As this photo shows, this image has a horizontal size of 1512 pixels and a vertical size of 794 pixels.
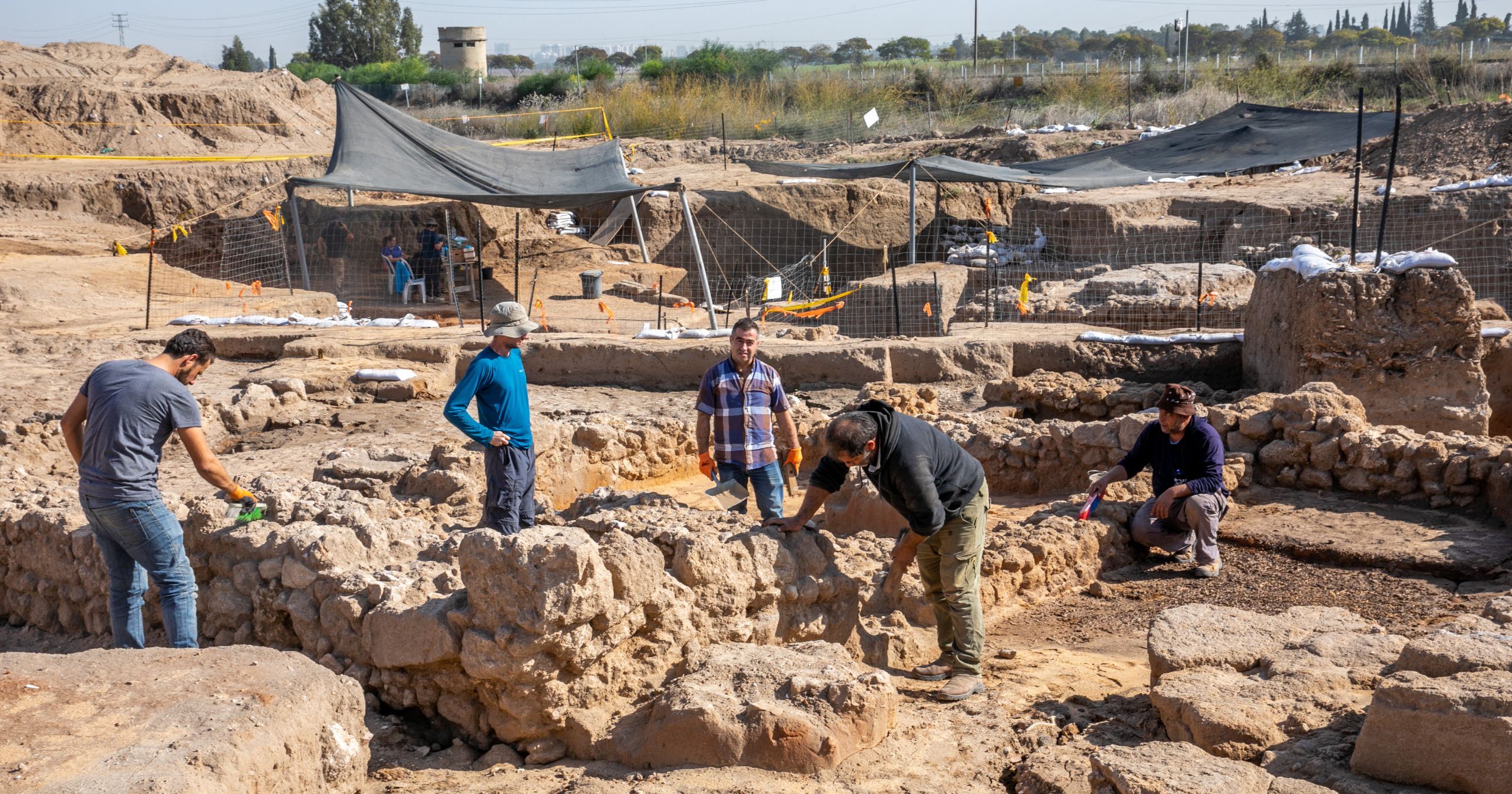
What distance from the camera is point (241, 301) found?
1448 cm

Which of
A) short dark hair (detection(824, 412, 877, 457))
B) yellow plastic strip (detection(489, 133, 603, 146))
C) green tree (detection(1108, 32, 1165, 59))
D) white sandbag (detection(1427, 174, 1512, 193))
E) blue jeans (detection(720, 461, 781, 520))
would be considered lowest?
blue jeans (detection(720, 461, 781, 520))

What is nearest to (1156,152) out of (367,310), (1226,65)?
(367,310)

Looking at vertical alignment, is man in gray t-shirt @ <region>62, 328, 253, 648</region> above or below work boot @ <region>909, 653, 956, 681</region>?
above

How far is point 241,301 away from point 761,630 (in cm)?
1195

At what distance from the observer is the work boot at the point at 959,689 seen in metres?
4.51

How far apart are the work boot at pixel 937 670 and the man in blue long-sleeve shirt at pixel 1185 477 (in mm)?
1779

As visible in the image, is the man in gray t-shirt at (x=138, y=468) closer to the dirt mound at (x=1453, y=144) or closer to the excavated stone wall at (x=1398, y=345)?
the excavated stone wall at (x=1398, y=345)

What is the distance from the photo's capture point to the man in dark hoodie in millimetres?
4402

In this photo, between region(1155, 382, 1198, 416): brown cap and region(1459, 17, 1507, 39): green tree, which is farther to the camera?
region(1459, 17, 1507, 39): green tree

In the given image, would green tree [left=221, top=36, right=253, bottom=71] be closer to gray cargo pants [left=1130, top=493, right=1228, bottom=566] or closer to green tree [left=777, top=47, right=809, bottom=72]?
green tree [left=777, top=47, right=809, bottom=72]

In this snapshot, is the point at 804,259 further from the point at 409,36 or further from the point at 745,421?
the point at 409,36

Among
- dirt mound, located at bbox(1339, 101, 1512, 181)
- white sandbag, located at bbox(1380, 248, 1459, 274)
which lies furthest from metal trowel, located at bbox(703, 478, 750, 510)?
dirt mound, located at bbox(1339, 101, 1512, 181)

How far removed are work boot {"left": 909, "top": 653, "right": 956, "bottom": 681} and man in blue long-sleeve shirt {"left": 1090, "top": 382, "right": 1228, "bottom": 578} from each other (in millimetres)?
1779

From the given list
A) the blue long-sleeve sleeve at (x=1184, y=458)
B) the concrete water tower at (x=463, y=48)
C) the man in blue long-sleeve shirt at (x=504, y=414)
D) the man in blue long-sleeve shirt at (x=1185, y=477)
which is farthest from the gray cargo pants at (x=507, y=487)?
the concrete water tower at (x=463, y=48)
